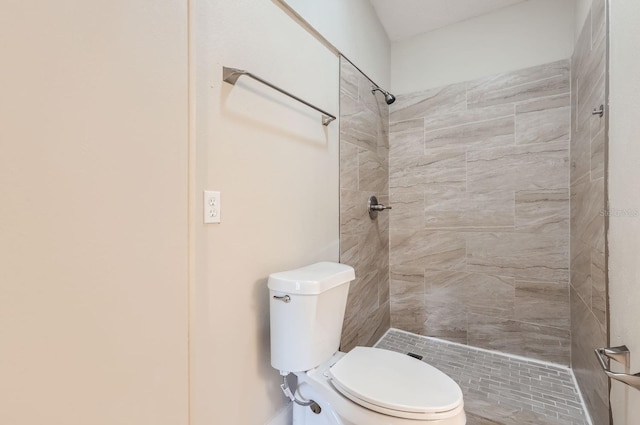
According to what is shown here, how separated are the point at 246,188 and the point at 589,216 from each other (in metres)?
1.60

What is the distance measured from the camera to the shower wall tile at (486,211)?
1955 millimetres

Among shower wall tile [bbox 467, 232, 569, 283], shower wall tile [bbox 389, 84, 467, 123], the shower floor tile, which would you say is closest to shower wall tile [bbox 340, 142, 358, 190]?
shower wall tile [bbox 389, 84, 467, 123]

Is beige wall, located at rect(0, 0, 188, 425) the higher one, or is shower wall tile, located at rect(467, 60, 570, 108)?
shower wall tile, located at rect(467, 60, 570, 108)

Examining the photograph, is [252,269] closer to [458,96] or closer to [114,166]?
[114,166]

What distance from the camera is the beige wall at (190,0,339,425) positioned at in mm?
1038

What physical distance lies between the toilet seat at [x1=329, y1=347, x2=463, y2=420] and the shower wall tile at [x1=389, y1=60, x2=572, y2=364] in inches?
46.2

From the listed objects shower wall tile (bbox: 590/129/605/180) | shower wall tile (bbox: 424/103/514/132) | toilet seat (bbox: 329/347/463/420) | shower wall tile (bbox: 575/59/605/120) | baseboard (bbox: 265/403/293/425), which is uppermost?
shower wall tile (bbox: 424/103/514/132)

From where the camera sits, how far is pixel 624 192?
1003mm

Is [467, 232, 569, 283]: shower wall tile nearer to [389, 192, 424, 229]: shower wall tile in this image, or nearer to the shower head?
[389, 192, 424, 229]: shower wall tile

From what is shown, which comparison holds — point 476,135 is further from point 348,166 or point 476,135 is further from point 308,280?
point 308,280

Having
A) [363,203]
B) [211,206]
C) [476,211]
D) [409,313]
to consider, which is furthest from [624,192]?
[409,313]

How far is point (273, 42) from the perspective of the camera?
1316mm

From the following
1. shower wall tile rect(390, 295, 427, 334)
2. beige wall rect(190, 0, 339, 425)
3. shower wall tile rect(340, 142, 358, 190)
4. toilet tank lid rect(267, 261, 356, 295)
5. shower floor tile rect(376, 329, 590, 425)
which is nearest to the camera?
beige wall rect(190, 0, 339, 425)

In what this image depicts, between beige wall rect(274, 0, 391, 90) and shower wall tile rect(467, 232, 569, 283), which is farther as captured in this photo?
shower wall tile rect(467, 232, 569, 283)
